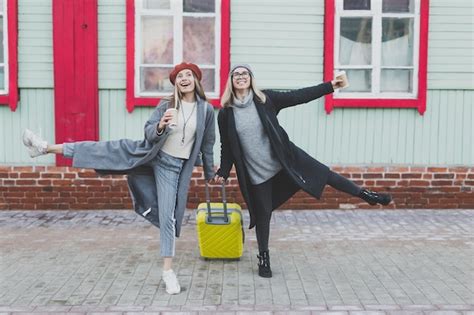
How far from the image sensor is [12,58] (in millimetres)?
8531

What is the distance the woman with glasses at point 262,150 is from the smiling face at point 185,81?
42cm

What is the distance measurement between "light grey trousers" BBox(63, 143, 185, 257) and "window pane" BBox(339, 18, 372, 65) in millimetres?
4356

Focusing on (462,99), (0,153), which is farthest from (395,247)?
(0,153)

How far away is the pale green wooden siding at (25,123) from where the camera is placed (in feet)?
28.4

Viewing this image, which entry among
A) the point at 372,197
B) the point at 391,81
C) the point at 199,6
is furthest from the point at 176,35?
the point at 372,197

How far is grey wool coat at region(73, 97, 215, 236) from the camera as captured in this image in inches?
201

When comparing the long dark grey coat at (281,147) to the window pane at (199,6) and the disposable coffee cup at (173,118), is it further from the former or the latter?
the window pane at (199,6)

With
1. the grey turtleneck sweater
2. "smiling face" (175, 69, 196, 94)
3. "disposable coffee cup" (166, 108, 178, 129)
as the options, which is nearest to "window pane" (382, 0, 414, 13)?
the grey turtleneck sweater

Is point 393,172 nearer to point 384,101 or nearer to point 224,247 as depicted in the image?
point 384,101

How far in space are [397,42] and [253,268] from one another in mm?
4493

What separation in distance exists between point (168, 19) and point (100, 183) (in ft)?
8.03

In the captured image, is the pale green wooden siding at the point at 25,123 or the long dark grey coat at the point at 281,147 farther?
the pale green wooden siding at the point at 25,123

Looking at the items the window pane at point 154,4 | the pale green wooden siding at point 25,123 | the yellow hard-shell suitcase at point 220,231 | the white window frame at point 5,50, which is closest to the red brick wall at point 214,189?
the pale green wooden siding at point 25,123

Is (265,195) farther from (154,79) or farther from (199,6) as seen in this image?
(199,6)
